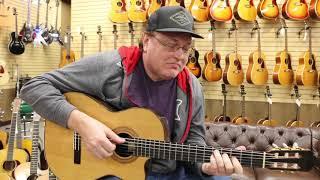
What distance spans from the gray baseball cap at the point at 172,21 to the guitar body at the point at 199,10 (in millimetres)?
3609

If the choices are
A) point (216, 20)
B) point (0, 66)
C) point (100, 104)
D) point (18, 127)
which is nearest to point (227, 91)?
point (216, 20)

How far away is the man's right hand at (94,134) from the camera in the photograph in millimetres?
1785

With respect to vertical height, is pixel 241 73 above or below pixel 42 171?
above

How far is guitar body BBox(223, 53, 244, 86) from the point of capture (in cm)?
531

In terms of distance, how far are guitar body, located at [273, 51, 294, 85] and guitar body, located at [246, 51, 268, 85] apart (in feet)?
0.51

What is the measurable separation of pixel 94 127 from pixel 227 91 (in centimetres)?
416

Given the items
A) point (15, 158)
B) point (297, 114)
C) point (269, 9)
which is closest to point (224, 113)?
point (297, 114)

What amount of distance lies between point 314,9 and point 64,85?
13.7ft

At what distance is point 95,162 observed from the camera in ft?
6.31

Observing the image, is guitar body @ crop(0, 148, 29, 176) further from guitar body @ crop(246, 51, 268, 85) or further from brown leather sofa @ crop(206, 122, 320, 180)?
guitar body @ crop(246, 51, 268, 85)

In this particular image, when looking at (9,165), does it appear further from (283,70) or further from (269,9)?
(269,9)

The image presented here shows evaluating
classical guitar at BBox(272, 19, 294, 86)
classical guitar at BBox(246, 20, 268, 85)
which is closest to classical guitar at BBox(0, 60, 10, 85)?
classical guitar at BBox(246, 20, 268, 85)

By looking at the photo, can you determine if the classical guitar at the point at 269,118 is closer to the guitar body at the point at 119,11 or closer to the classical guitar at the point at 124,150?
the guitar body at the point at 119,11

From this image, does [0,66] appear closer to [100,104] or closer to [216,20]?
[216,20]
